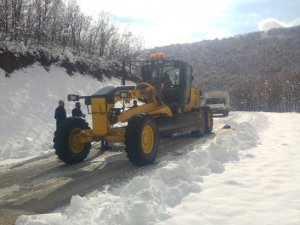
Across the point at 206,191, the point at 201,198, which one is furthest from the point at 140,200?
the point at 206,191

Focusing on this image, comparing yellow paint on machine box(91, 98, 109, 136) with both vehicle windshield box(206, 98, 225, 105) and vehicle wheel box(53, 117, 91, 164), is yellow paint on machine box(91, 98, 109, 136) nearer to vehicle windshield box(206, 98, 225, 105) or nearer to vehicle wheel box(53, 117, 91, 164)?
vehicle wheel box(53, 117, 91, 164)

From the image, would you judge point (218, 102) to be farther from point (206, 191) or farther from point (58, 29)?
point (206, 191)

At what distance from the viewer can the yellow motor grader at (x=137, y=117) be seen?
9.14 m

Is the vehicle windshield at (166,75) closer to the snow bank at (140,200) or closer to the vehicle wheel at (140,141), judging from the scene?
the vehicle wheel at (140,141)

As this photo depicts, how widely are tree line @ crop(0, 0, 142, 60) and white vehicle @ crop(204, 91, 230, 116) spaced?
869 cm

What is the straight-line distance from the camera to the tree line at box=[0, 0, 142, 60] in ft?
62.1

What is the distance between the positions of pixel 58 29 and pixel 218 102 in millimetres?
17010

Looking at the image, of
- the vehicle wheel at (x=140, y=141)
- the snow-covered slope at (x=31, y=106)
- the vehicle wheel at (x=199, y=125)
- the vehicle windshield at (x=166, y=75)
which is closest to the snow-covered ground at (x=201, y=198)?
the vehicle wheel at (x=140, y=141)

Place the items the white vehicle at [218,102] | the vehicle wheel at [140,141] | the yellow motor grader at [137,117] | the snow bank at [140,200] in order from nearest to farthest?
the snow bank at [140,200] → the vehicle wheel at [140,141] → the yellow motor grader at [137,117] → the white vehicle at [218,102]

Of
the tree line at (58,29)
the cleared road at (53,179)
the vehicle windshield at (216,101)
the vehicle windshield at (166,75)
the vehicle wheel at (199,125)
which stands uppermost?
the tree line at (58,29)

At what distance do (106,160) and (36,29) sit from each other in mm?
12927

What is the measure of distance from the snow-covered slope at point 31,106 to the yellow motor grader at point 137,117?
2.30 m

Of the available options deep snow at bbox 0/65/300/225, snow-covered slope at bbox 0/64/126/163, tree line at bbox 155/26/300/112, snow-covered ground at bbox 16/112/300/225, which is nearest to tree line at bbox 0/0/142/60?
snow-covered slope at bbox 0/64/126/163

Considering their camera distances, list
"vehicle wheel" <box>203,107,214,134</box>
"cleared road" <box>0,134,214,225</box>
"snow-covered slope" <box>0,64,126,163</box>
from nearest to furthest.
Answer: "cleared road" <box>0,134,214,225</box>, "snow-covered slope" <box>0,64,126,163</box>, "vehicle wheel" <box>203,107,214,134</box>
